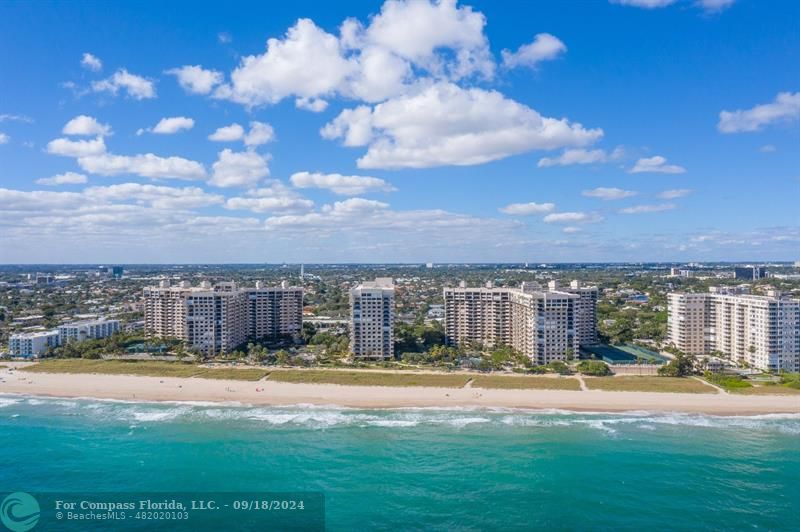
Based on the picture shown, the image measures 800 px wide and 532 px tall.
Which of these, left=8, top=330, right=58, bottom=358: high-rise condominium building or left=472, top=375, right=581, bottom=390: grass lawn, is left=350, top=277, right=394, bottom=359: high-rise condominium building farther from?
left=8, top=330, right=58, bottom=358: high-rise condominium building

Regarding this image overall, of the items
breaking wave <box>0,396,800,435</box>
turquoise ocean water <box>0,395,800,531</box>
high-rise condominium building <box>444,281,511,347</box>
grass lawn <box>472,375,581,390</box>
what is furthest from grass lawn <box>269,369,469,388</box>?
high-rise condominium building <box>444,281,511,347</box>

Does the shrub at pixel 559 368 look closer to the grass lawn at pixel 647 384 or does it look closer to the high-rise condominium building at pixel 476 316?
the grass lawn at pixel 647 384

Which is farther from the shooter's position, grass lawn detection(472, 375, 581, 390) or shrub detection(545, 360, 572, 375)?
shrub detection(545, 360, 572, 375)

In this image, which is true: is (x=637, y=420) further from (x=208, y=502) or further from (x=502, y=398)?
(x=208, y=502)

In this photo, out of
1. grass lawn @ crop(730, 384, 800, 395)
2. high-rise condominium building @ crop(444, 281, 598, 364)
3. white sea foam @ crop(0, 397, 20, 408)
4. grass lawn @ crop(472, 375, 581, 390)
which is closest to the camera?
white sea foam @ crop(0, 397, 20, 408)

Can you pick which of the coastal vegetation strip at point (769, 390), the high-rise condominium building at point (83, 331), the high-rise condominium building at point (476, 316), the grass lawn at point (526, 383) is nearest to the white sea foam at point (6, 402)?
the high-rise condominium building at point (83, 331)

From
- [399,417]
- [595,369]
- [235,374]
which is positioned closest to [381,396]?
[399,417]

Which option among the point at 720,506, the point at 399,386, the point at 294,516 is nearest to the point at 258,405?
the point at 399,386

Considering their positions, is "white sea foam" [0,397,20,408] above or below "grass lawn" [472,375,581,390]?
below
